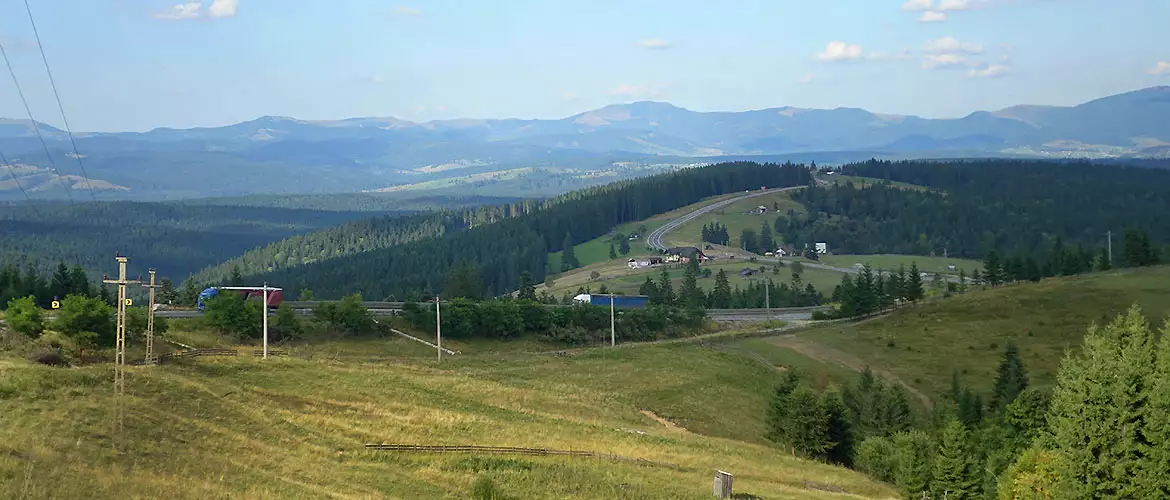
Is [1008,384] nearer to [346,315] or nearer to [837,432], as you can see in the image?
[837,432]

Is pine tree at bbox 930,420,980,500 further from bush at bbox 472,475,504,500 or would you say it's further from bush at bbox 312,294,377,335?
bush at bbox 312,294,377,335

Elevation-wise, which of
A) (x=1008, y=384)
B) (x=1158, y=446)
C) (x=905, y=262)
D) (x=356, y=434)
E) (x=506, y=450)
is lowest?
(x=1008, y=384)

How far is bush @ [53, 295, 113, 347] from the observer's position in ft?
177

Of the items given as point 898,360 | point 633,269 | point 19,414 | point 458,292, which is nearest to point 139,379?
point 19,414

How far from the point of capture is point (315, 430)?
128 ft

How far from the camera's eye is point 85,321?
54562 millimetres

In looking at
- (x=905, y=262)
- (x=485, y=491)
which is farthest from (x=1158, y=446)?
(x=905, y=262)

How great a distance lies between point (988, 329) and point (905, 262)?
3271 inches

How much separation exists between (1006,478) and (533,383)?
102ft

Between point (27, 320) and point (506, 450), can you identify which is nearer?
point (506, 450)

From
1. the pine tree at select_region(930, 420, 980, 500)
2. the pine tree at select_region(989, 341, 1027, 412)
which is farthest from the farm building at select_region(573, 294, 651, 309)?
the pine tree at select_region(930, 420, 980, 500)

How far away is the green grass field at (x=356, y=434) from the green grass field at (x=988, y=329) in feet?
80.3

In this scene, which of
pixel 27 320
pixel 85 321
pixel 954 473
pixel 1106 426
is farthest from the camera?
pixel 27 320

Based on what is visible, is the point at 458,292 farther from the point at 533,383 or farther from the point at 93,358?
the point at 93,358
